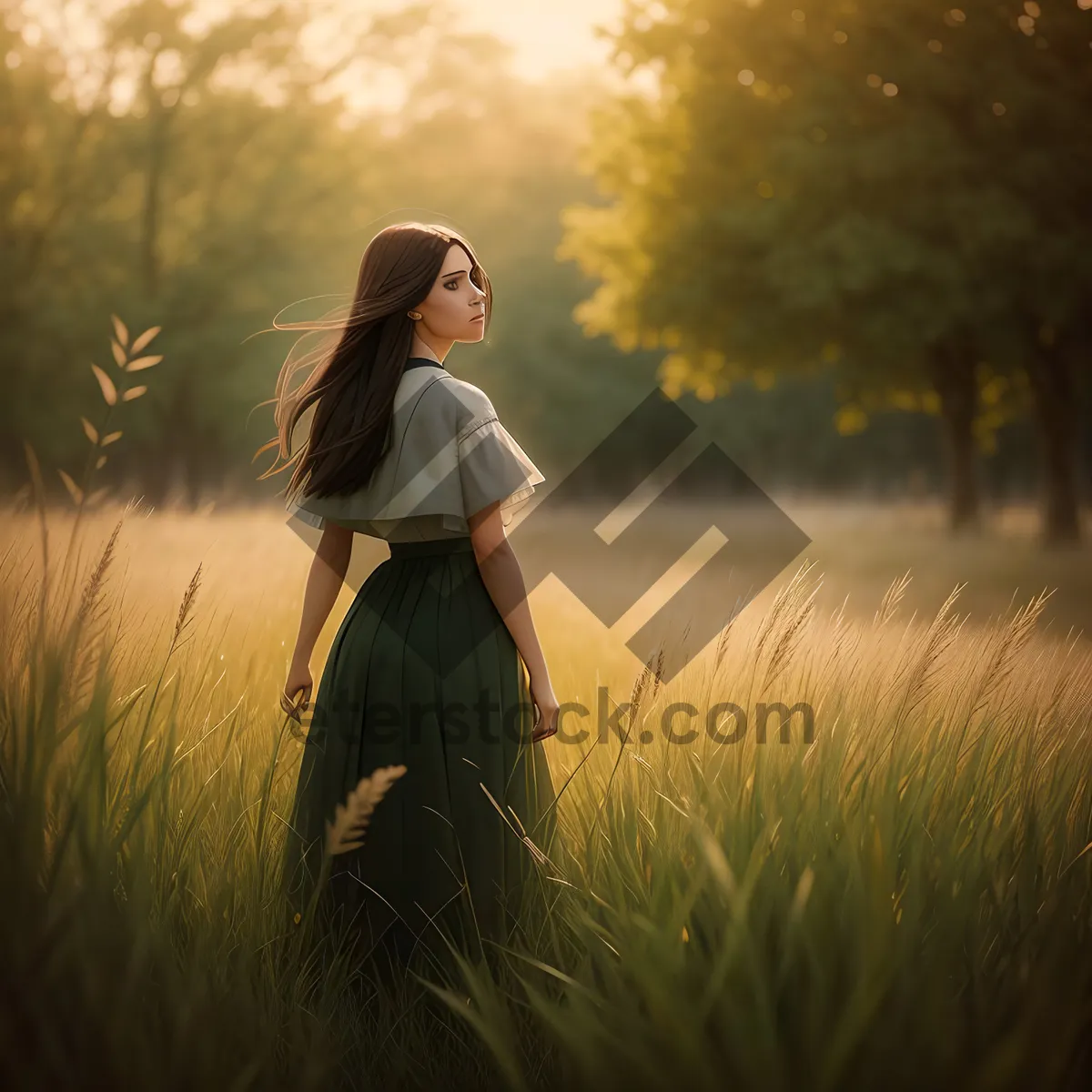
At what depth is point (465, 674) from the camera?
2.53 meters

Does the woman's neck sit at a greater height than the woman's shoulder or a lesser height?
greater

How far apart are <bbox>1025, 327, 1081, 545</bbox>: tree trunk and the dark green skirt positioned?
38.2 ft

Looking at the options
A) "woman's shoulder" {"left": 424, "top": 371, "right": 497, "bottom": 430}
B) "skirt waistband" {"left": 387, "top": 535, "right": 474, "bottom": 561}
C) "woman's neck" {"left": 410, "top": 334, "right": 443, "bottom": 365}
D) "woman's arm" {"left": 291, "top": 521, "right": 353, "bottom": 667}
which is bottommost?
"woman's arm" {"left": 291, "top": 521, "right": 353, "bottom": 667}

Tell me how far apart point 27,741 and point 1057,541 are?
1265cm

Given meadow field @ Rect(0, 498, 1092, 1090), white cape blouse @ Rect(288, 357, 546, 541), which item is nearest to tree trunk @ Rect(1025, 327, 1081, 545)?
meadow field @ Rect(0, 498, 1092, 1090)

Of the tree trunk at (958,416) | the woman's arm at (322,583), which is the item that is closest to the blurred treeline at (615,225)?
the tree trunk at (958,416)

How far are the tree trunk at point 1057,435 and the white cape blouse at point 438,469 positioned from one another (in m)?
11.7

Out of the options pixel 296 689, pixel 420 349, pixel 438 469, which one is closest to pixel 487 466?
pixel 438 469

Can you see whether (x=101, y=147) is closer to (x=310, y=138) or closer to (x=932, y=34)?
(x=310, y=138)

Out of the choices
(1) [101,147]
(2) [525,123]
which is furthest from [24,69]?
(2) [525,123]

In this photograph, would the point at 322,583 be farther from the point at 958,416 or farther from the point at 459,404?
the point at 958,416

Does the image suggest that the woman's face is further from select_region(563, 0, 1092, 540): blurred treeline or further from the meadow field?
select_region(563, 0, 1092, 540): blurred treeline

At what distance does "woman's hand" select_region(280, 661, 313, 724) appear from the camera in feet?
8.98

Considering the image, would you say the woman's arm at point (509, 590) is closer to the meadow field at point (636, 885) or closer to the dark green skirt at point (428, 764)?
the dark green skirt at point (428, 764)
